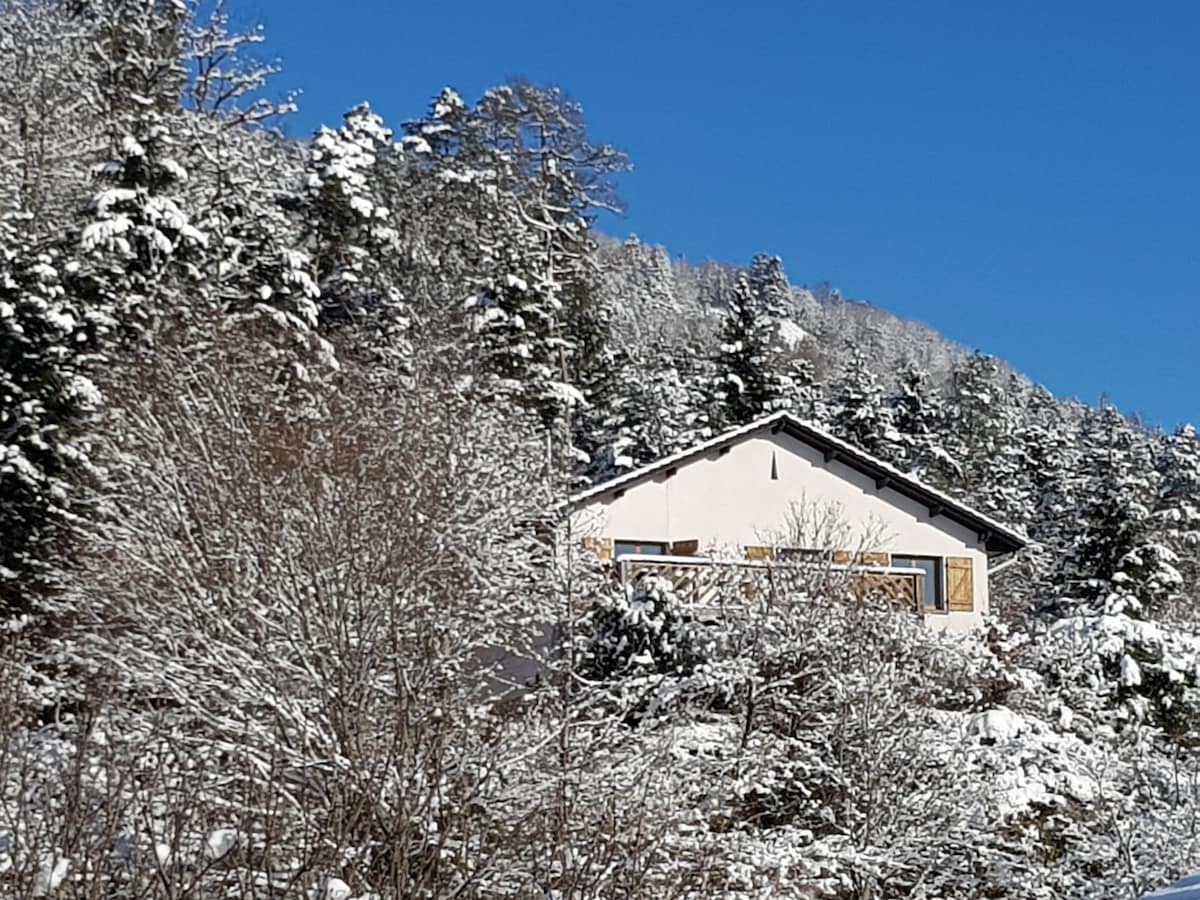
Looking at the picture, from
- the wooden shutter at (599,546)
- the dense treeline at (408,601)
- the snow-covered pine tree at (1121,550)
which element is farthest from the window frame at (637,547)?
the snow-covered pine tree at (1121,550)

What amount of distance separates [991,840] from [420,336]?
16.0 metres

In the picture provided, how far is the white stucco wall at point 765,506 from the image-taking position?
23969 millimetres

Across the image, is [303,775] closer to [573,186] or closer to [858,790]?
[858,790]

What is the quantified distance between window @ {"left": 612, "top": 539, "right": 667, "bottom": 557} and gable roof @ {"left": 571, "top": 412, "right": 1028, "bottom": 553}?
963mm

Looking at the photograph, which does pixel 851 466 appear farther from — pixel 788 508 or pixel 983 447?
pixel 983 447

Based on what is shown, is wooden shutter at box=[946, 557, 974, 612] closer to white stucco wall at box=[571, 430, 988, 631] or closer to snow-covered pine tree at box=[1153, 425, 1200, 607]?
white stucco wall at box=[571, 430, 988, 631]

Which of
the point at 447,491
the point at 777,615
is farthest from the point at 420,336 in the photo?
the point at 777,615

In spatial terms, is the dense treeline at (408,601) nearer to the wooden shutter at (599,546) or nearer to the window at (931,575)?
the wooden shutter at (599,546)

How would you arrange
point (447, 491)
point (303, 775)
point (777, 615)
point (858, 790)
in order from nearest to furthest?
point (303, 775) → point (858, 790) → point (777, 615) → point (447, 491)

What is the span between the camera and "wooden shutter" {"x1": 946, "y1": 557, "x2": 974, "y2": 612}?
→ 82.9 feet

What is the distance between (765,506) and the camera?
80.8 feet

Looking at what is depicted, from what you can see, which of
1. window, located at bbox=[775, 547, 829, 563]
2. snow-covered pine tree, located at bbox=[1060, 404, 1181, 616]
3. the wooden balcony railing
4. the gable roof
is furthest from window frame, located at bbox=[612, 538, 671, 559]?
snow-covered pine tree, located at bbox=[1060, 404, 1181, 616]

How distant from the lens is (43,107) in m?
26.7

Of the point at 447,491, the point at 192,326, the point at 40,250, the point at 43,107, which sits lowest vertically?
the point at 447,491
